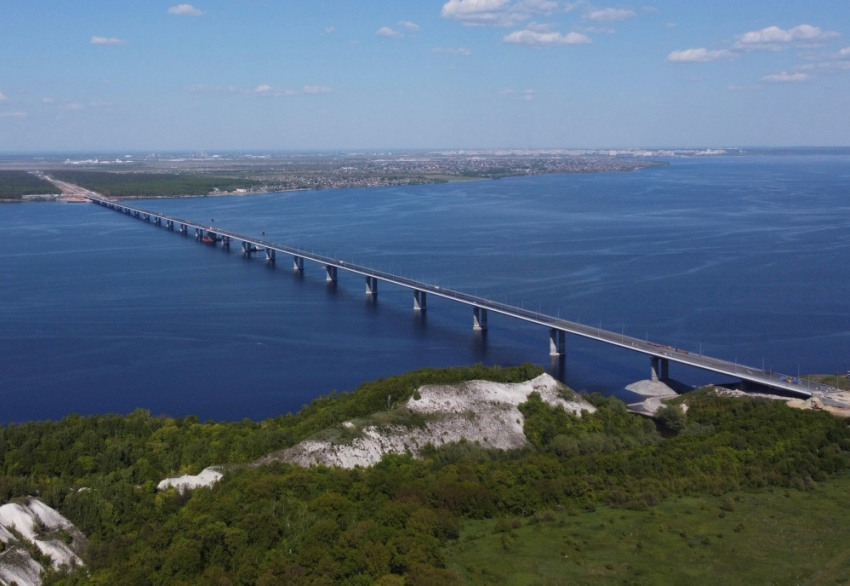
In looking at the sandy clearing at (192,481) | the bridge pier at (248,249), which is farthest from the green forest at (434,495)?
the bridge pier at (248,249)

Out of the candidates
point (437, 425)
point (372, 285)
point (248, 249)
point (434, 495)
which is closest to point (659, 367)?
point (437, 425)

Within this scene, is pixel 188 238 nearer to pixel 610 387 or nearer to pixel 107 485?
pixel 610 387

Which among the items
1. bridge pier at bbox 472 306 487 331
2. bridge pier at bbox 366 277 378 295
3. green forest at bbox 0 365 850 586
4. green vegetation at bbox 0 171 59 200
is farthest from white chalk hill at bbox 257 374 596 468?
green vegetation at bbox 0 171 59 200

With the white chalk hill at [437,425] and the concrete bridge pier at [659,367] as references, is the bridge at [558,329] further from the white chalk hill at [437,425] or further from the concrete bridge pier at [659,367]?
the white chalk hill at [437,425]

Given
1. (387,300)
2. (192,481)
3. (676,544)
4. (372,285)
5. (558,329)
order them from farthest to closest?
(372,285) < (387,300) < (558,329) < (192,481) < (676,544)

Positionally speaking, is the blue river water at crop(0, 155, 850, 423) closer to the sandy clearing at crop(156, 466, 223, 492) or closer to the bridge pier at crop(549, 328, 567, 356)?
the bridge pier at crop(549, 328, 567, 356)

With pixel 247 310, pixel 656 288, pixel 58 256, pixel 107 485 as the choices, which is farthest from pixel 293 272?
pixel 107 485

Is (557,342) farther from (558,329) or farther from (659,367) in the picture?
(659,367)
